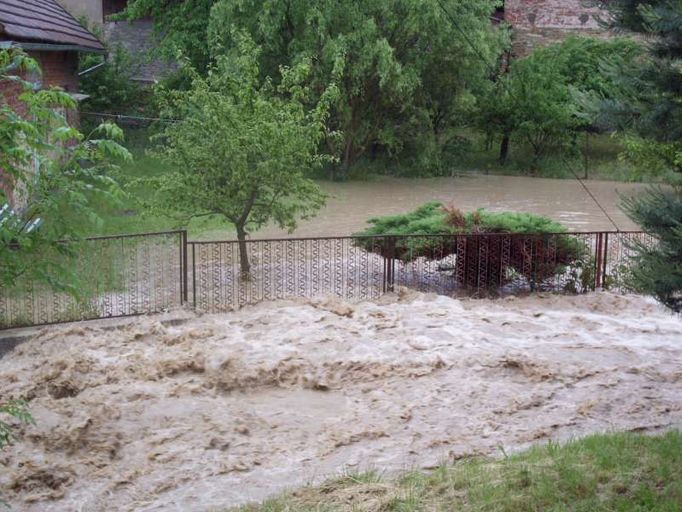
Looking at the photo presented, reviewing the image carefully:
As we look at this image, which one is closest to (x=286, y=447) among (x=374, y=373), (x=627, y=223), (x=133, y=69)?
(x=374, y=373)

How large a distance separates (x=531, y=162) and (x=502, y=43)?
14.4 feet

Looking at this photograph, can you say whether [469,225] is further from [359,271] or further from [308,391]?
[308,391]

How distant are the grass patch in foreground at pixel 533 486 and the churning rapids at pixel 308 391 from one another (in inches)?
30.7

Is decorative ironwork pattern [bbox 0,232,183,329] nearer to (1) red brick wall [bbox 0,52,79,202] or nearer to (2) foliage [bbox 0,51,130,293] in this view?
(2) foliage [bbox 0,51,130,293]

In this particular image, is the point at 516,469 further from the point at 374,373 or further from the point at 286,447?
the point at 374,373

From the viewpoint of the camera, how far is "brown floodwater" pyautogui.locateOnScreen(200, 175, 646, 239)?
818 inches

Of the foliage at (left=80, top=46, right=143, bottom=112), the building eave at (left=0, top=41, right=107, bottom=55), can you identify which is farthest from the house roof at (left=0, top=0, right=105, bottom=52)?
the foliage at (left=80, top=46, right=143, bottom=112)

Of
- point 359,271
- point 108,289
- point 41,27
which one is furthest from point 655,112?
point 41,27

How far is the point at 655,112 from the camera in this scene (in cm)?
795

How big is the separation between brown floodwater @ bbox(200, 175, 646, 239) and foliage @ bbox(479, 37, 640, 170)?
166cm

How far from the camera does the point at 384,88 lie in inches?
1033

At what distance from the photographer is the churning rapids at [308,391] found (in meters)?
8.23

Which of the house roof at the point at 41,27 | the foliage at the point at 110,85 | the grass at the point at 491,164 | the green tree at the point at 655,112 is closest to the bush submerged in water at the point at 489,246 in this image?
the green tree at the point at 655,112

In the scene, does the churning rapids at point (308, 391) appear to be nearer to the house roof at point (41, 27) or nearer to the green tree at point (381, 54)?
the house roof at point (41, 27)
